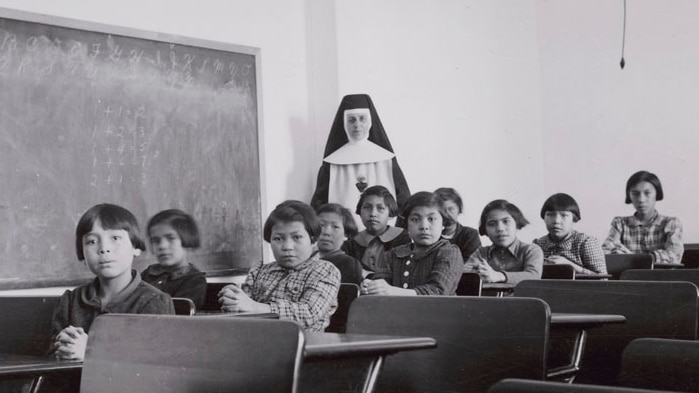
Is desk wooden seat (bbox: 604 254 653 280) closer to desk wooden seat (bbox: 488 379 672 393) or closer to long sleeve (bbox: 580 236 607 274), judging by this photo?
long sleeve (bbox: 580 236 607 274)

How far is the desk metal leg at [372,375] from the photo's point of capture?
1.50 m

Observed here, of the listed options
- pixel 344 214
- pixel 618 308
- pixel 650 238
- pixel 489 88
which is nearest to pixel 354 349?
pixel 618 308

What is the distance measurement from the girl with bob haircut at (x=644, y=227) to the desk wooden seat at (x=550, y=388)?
547 cm

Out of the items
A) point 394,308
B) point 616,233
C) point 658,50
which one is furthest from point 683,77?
point 394,308

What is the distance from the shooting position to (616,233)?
20.8 ft

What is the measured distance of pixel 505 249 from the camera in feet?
15.4

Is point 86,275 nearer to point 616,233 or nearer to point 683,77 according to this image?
point 616,233

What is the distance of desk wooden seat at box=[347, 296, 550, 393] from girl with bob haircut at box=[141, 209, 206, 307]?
76.4 inches

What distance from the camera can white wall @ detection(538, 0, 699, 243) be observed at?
6.79m

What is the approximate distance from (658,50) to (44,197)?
4.72 m

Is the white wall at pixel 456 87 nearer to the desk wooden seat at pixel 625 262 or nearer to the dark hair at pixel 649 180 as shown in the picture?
the dark hair at pixel 649 180

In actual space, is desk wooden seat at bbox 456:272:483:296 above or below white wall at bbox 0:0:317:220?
below

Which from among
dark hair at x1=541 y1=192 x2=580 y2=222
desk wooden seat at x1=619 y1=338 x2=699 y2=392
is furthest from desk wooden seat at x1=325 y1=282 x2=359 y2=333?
dark hair at x1=541 y1=192 x2=580 y2=222

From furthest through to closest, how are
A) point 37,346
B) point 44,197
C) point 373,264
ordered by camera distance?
point 373,264 → point 44,197 → point 37,346
